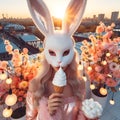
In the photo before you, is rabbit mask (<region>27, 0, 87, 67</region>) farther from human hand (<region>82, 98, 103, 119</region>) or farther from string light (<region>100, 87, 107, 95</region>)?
string light (<region>100, 87, 107, 95</region>)

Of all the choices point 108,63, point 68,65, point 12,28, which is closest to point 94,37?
point 108,63

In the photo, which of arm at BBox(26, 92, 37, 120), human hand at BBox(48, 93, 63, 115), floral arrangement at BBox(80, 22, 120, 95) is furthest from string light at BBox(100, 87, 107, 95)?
human hand at BBox(48, 93, 63, 115)

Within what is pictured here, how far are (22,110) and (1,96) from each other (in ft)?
0.73

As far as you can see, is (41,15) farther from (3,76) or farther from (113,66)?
(113,66)

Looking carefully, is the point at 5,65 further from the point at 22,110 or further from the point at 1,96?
the point at 22,110

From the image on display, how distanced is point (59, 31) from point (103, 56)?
0.73 m

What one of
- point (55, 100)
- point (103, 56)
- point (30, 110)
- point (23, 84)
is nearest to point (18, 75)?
point (23, 84)

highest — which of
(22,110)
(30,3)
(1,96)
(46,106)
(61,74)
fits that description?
(30,3)

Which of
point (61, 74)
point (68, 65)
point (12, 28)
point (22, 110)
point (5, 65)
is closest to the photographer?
point (61, 74)

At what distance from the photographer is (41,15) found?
881 mm

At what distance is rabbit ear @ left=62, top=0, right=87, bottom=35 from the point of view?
875mm

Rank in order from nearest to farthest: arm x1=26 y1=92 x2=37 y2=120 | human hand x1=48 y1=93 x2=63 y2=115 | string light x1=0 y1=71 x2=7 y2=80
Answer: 1. human hand x1=48 y1=93 x2=63 y2=115
2. arm x1=26 y1=92 x2=37 y2=120
3. string light x1=0 y1=71 x2=7 y2=80

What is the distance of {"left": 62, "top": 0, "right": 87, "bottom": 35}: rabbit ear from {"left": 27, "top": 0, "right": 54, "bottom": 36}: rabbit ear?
70mm

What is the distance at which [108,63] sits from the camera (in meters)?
1.54
